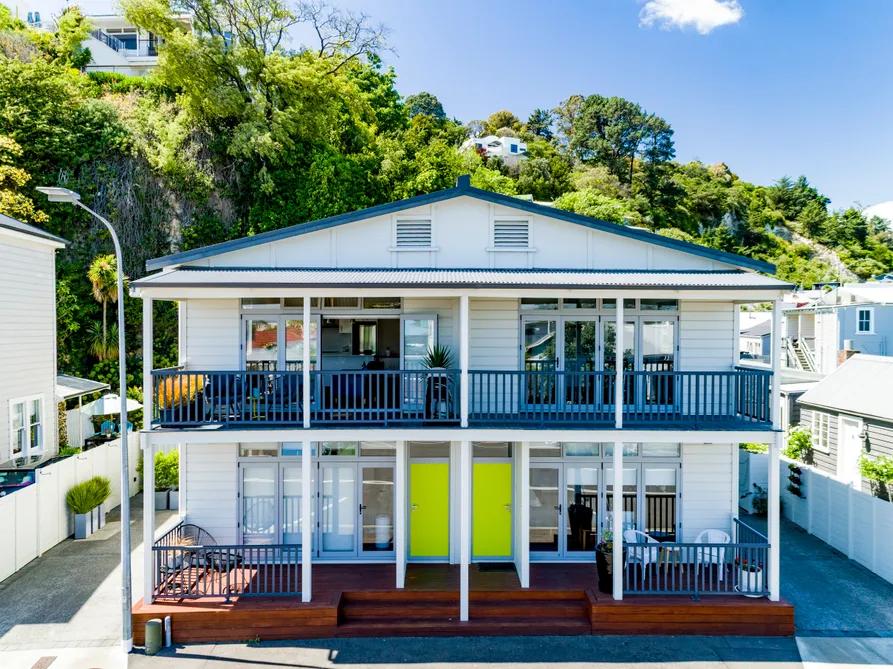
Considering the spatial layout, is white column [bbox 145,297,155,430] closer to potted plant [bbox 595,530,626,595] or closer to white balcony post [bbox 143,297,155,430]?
white balcony post [bbox 143,297,155,430]

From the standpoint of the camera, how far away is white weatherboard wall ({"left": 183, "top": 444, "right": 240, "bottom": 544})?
10.8 meters

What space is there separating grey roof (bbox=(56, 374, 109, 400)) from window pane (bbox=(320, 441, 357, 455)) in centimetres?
1031

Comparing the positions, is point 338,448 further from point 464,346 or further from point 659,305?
point 659,305

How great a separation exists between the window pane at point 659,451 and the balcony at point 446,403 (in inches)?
27.3

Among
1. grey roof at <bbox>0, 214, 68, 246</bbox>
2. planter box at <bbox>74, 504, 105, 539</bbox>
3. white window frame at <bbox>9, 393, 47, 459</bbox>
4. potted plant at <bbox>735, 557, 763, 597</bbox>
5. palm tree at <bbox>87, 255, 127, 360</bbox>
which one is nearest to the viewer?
potted plant at <bbox>735, 557, 763, 597</bbox>

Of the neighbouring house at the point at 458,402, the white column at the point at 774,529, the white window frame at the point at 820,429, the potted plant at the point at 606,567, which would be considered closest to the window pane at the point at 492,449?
the neighbouring house at the point at 458,402

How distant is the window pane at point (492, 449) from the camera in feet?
36.3

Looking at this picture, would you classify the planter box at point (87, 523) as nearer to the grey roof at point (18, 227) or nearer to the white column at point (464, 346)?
the grey roof at point (18, 227)

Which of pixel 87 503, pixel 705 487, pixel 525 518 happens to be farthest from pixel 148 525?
pixel 705 487

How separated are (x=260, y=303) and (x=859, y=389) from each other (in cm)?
1542

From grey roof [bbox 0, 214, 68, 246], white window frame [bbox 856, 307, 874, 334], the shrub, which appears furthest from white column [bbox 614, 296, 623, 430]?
white window frame [bbox 856, 307, 874, 334]

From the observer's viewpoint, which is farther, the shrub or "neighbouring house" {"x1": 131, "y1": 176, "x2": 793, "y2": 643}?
the shrub

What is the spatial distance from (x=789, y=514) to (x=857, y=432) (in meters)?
2.88

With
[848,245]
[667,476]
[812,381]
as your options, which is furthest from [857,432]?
[848,245]
